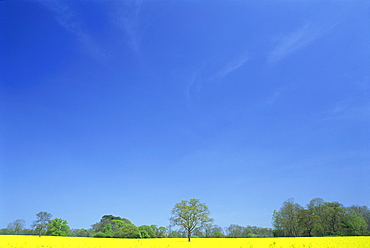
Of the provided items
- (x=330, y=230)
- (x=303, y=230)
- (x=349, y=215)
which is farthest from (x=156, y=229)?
(x=349, y=215)

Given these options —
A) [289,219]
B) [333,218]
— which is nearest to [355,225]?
[333,218]

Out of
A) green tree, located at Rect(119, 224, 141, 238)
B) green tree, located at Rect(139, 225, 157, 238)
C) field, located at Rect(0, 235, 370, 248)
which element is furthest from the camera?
green tree, located at Rect(139, 225, 157, 238)

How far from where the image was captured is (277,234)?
258ft

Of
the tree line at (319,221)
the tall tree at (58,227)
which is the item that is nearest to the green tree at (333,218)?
the tree line at (319,221)

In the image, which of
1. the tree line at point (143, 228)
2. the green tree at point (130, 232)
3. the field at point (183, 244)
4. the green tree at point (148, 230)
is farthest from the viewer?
the green tree at point (148, 230)

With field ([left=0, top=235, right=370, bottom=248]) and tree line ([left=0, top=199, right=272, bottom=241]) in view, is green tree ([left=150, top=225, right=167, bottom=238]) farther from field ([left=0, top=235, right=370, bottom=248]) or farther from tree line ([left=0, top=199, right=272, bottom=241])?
field ([left=0, top=235, right=370, bottom=248])

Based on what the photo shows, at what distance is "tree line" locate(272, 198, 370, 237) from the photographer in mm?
68188

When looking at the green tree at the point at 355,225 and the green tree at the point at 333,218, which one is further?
the green tree at the point at 333,218

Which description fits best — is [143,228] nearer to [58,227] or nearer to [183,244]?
[58,227]

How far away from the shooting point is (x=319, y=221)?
71.2m

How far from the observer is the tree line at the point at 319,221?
224ft

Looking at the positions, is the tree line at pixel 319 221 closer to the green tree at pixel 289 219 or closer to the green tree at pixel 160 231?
the green tree at pixel 289 219

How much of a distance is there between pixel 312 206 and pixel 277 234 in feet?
49.0

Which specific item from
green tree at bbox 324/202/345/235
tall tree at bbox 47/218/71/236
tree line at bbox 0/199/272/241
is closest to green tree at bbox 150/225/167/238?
tree line at bbox 0/199/272/241
